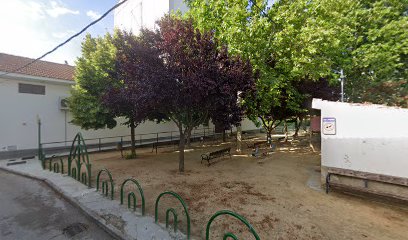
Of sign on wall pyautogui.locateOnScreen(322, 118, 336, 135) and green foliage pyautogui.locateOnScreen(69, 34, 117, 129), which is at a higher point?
green foliage pyautogui.locateOnScreen(69, 34, 117, 129)

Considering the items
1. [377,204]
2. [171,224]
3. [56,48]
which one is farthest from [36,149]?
[377,204]

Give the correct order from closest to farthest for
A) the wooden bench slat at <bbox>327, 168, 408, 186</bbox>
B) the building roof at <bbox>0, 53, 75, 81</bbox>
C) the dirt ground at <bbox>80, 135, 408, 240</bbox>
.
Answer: the dirt ground at <bbox>80, 135, 408, 240</bbox> < the wooden bench slat at <bbox>327, 168, 408, 186</bbox> < the building roof at <bbox>0, 53, 75, 81</bbox>

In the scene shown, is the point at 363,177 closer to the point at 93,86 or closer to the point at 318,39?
the point at 318,39

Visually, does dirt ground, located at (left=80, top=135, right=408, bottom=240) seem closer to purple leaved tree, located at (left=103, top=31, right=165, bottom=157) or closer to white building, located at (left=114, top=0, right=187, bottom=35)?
purple leaved tree, located at (left=103, top=31, right=165, bottom=157)

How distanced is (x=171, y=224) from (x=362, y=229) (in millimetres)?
4485

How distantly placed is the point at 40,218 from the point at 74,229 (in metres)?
1.44

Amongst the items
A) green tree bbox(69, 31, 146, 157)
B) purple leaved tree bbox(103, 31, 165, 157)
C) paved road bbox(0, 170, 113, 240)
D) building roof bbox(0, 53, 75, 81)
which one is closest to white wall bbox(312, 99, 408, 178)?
purple leaved tree bbox(103, 31, 165, 157)

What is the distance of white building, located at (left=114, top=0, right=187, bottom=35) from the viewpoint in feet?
73.5

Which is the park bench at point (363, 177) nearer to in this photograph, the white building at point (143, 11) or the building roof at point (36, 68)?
the building roof at point (36, 68)

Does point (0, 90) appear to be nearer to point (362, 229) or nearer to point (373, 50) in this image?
point (362, 229)

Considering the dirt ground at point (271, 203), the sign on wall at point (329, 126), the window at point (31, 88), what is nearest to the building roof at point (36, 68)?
the window at point (31, 88)

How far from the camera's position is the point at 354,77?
13359 millimetres

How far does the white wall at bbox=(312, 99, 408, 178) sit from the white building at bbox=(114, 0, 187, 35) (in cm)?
1881

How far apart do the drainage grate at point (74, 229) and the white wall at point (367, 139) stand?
774 centimetres
